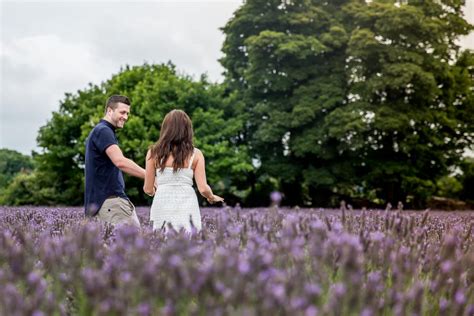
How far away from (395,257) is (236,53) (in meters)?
35.9

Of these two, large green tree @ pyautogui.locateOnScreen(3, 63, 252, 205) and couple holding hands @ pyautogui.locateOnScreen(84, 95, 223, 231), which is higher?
large green tree @ pyautogui.locateOnScreen(3, 63, 252, 205)

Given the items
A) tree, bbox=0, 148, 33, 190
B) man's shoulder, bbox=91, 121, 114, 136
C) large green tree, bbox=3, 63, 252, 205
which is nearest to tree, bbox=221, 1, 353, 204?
large green tree, bbox=3, 63, 252, 205

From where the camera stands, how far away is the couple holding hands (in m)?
6.71

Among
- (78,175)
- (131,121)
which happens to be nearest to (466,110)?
(131,121)

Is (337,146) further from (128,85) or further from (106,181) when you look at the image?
(106,181)

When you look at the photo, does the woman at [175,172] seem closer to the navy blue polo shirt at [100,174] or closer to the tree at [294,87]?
the navy blue polo shirt at [100,174]

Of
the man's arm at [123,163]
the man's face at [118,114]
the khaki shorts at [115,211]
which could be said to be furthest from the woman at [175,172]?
the man's face at [118,114]

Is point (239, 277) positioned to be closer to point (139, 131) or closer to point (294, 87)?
point (139, 131)

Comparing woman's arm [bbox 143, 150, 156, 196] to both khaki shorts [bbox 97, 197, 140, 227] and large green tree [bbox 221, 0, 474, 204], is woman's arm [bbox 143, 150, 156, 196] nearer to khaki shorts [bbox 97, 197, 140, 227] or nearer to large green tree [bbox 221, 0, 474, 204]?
khaki shorts [bbox 97, 197, 140, 227]

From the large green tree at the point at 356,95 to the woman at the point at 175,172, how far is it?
2356 cm

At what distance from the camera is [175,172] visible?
270 inches

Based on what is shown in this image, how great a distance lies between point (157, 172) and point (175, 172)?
21cm

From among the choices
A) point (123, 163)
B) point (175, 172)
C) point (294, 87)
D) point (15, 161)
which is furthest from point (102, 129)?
point (15, 161)

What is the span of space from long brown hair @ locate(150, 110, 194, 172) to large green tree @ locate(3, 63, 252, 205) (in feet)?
75.4
